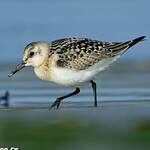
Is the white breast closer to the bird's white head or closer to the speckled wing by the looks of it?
the speckled wing

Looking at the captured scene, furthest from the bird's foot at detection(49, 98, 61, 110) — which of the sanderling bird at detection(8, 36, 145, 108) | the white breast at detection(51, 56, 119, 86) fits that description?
the white breast at detection(51, 56, 119, 86)

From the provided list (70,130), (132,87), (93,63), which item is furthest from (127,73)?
(70,130)

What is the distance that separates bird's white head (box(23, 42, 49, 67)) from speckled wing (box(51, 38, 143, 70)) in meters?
0.14

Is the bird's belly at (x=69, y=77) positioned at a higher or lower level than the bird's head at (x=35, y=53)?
lower

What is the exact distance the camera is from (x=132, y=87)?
1827 centimetres

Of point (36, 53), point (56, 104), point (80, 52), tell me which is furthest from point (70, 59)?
point (56, 104)

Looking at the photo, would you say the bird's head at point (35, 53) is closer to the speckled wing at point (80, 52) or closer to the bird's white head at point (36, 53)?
the bird's white head at point (36, 53)

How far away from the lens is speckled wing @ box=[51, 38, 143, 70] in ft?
51.0

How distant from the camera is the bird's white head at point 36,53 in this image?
623 inches

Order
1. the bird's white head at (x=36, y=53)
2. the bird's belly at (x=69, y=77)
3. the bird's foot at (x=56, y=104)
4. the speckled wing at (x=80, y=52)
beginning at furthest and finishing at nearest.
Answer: the bird's white head at (x=36, y=53) → the bird's foot at (x=56, y=104) → the speckled wing at (x=80, y=52) → the bird's belly at (x=69, y=77)

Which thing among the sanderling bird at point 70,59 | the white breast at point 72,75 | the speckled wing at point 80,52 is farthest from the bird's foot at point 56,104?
the speckled wing at point 80,52

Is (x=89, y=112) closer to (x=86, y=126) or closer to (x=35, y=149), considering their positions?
(x=86, y=126)

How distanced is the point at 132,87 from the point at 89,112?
386cm

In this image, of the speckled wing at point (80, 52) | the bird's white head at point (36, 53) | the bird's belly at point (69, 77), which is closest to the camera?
the bird's belly at point (69, 77)
